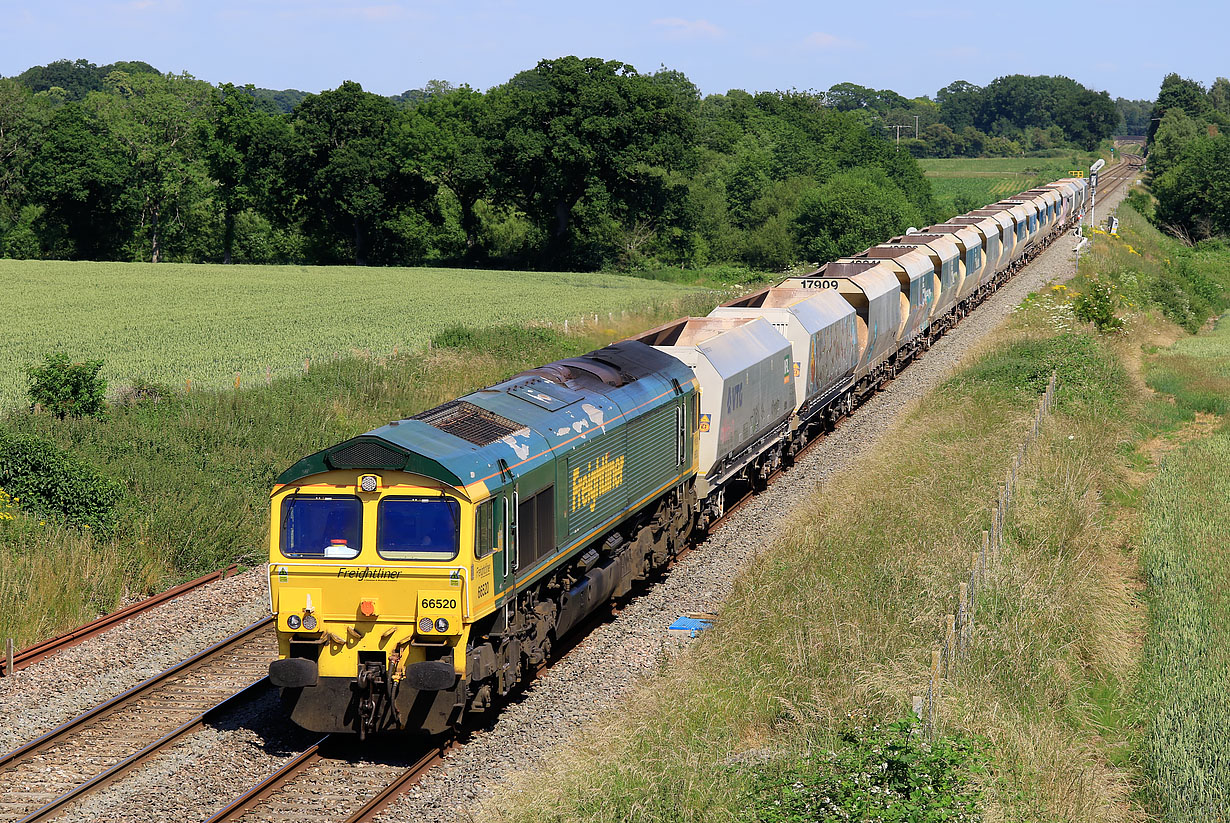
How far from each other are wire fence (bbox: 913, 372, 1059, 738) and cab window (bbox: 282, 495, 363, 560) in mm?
6416

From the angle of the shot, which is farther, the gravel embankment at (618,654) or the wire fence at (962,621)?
the gravel embankment at (618,654)

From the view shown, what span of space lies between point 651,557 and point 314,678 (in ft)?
25.1

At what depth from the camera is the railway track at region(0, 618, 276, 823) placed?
41.2ft

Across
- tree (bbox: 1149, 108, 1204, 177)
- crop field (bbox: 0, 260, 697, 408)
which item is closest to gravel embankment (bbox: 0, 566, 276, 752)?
crop field (bbox: 0, 260, 697, 408)

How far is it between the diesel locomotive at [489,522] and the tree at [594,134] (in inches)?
2077

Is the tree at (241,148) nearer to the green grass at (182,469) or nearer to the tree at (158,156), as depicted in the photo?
the tree at (158,156)

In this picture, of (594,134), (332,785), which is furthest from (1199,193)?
(332,785)

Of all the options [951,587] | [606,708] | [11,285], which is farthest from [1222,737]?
[11,285]

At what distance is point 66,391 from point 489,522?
15.7 metres

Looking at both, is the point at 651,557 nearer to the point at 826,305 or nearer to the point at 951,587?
the point at 951,587

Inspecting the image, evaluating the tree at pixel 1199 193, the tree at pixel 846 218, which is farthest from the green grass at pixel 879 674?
the tree at pixel 1199 193

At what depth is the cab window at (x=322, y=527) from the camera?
13078 mm

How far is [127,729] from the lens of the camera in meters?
14.3

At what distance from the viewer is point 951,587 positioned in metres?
16.6
